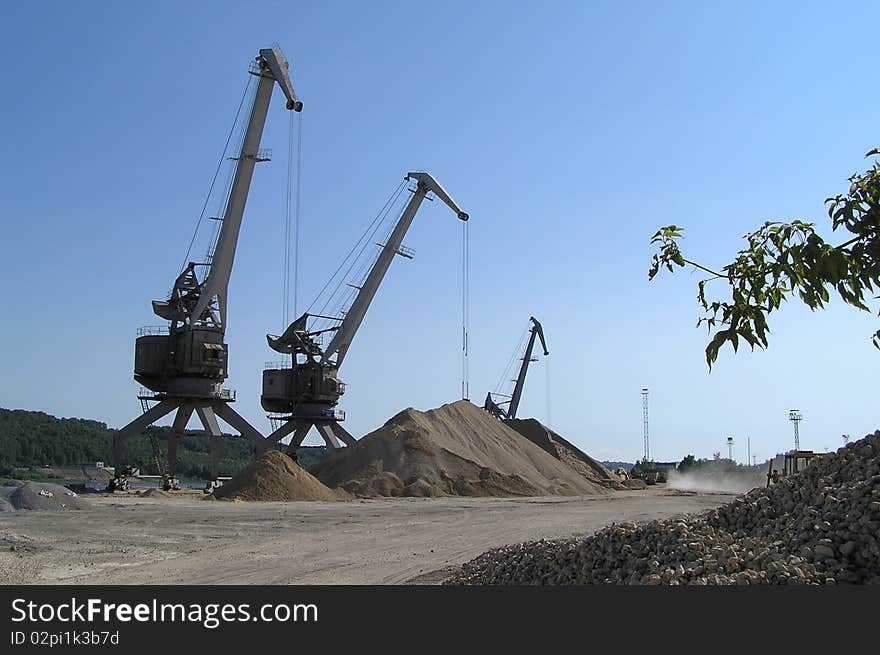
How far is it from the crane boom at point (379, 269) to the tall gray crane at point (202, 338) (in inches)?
404

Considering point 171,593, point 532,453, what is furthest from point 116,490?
point 171,593

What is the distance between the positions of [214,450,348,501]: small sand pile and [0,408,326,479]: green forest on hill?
6760 centimetres

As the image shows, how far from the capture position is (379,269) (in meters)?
67.4

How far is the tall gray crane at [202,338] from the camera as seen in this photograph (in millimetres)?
55844

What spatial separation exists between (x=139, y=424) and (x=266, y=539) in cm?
3803

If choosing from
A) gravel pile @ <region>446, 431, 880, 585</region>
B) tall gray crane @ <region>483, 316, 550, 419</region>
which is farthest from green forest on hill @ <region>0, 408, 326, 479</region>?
gravel pile @ <region>446, 431, 880, 585</region>

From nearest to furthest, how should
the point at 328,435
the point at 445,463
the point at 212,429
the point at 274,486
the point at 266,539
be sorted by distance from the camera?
the point at 266,539
the point at 274,486
the point at 445,463
the point at 212,429
the point at 328,435

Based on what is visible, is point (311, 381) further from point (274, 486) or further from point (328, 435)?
point (274, 486)

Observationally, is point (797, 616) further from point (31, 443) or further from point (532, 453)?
point (31, 443)

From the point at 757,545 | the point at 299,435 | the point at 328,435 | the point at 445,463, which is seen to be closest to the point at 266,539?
the point at 757,545

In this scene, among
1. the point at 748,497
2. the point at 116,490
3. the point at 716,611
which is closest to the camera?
the point at 716,611

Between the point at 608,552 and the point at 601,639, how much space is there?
3218mm

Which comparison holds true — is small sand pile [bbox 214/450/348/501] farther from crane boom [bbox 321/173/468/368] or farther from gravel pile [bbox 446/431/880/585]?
gravel pile [bbox 446/431/880/585]

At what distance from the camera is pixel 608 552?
9.65m
